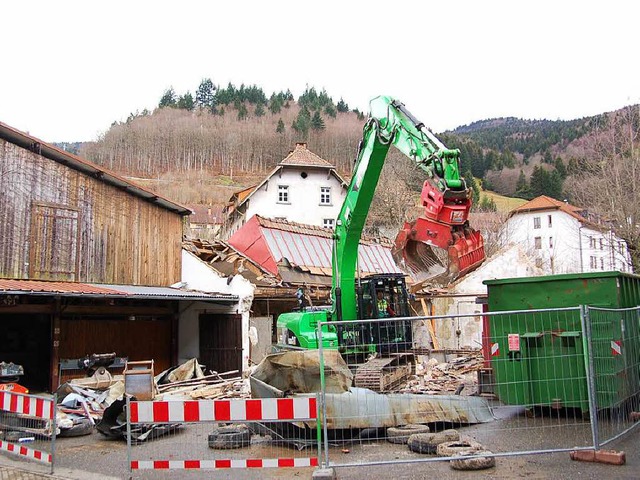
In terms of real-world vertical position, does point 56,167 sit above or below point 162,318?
above

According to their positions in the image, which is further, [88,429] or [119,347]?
[119,347]

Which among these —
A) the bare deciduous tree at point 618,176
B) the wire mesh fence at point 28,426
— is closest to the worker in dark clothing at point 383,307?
the wire mesh fence at point 28,426

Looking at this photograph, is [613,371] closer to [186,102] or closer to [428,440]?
[428,440]

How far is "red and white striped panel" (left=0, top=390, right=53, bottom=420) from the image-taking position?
26.8ft

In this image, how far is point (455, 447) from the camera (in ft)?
25.2

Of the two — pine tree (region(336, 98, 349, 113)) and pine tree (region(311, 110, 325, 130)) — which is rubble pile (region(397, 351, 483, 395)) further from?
pine tree (region(336, 98, 349, 113))

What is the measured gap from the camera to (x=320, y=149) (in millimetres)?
103125

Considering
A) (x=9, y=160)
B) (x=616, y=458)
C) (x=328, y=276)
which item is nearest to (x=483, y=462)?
(x=616, y=458)

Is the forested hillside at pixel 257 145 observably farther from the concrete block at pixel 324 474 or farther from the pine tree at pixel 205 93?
the concrete block at pixel 324 474

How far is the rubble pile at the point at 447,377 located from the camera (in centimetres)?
1389

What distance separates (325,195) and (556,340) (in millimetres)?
38833

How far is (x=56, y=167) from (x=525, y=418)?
15435mm

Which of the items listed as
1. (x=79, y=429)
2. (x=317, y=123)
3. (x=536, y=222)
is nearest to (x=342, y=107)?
(x=317, y=123)

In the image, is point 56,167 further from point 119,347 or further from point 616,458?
point 616,458
